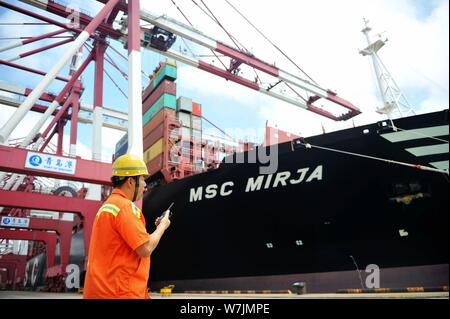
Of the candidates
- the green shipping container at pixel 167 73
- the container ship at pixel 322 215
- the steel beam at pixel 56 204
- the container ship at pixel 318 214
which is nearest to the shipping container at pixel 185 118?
the green shipping container at pixel 167 73

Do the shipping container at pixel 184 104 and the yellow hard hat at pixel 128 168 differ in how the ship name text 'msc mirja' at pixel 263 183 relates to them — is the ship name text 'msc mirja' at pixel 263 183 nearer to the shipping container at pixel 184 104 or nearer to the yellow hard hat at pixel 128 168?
the shipping container at pixel 184 104

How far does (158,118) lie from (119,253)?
13767 millimetres

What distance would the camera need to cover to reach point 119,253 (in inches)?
58.6

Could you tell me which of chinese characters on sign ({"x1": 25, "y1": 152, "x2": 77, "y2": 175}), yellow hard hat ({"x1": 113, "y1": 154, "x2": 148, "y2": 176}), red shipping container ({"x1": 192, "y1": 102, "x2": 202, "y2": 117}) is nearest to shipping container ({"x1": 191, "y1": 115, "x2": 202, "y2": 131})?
red shipping container ({"x1": 192, "y1": 102, "x2": 202, "y2": 117})

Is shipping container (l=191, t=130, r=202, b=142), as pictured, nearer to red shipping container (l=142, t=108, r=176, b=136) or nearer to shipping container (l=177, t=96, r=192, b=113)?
shipping container (l=177, t=96, r=192, b=113)

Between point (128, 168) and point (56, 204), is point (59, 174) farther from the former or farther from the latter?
point (128, 168)

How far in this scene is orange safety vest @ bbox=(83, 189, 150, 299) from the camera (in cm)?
144

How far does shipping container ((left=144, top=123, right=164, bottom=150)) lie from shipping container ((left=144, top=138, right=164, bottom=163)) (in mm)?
179

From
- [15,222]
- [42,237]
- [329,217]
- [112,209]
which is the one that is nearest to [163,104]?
[15,222]

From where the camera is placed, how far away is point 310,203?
26.3 feet

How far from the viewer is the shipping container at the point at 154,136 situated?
1414cm
